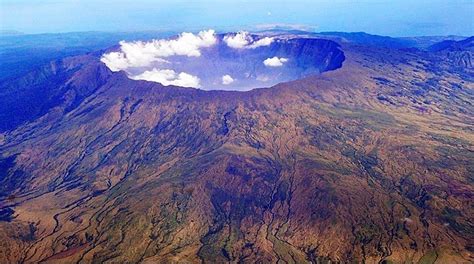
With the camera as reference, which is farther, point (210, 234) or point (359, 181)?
point (359, 181)

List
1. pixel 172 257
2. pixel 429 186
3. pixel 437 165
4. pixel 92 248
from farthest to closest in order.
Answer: pixel 437 165
pixel 429 186
pixel 92 248
pixel 172 257

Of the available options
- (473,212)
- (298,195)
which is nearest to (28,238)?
(298,195)

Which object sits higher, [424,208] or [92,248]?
[424,208]

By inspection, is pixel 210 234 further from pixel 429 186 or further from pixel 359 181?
pixel 429 186

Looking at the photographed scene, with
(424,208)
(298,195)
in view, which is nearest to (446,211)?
(424,208)

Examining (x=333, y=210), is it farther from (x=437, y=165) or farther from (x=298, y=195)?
(x=437, y=165)

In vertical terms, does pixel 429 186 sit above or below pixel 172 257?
above

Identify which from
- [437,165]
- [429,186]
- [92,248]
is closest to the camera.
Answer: [92,248]

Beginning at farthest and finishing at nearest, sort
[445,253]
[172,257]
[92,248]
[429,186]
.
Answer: [429,186] < [92,248] < [172,257] < [445,253]

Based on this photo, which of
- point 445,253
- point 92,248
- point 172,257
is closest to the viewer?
point 445,253
